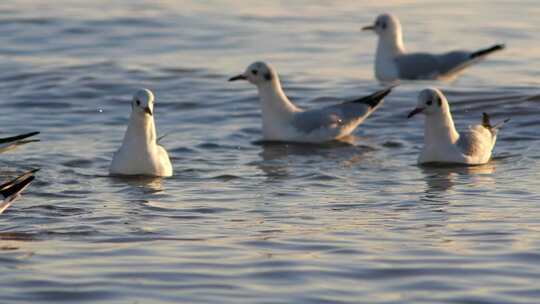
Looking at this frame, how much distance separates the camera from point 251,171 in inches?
516

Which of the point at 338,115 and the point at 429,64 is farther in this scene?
the point at 429,64

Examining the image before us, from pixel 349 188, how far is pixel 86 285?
4.16 meters

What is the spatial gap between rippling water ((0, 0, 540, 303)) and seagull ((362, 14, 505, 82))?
275mm

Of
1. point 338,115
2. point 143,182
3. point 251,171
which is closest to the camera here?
point 143,182

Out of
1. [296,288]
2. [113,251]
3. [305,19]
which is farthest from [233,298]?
[305,19]

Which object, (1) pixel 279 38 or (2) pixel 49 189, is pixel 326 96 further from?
(2) pixel 49 189

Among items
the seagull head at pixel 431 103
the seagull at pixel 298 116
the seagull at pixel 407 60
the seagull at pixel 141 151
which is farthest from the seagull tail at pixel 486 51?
the seagull at pixel 141 151

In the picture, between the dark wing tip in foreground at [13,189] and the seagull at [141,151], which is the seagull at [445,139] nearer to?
the seagull at [141,151]

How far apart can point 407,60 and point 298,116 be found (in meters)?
4.97

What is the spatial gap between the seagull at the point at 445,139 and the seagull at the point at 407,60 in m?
5.24

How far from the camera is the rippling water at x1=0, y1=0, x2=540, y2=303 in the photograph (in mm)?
8422

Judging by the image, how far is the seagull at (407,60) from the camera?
63.3ft

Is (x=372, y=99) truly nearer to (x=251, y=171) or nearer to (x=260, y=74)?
(x=260, y=74)

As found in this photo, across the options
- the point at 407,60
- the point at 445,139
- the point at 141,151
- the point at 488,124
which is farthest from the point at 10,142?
the point at 407,60
